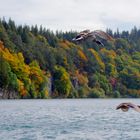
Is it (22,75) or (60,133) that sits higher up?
(22,75)

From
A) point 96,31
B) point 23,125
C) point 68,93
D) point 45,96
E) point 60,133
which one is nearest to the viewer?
point 96,31

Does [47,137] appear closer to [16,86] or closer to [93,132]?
[93,132]

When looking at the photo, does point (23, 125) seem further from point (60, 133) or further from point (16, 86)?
point (16, 86)

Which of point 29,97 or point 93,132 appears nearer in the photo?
point 93,132

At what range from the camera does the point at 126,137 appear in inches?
1884

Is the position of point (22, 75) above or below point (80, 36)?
above

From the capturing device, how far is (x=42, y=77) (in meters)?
189

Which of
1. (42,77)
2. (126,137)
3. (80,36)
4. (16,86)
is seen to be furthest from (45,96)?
(80,36)

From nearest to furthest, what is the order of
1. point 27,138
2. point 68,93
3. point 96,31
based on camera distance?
point 96,31 → point 27,138 → point 68,93

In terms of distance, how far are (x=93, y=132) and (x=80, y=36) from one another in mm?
35699

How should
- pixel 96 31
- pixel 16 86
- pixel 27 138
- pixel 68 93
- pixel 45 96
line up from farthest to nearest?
pixel 68 93 < pixel 45 96 < pixel 16 86 < pixel 27 138 < pixel 96 31

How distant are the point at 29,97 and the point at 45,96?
854 cm

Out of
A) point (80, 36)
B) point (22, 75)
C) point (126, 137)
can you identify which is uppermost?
point (22, 75)

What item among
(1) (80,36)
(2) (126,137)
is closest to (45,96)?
(2) (126,137)
